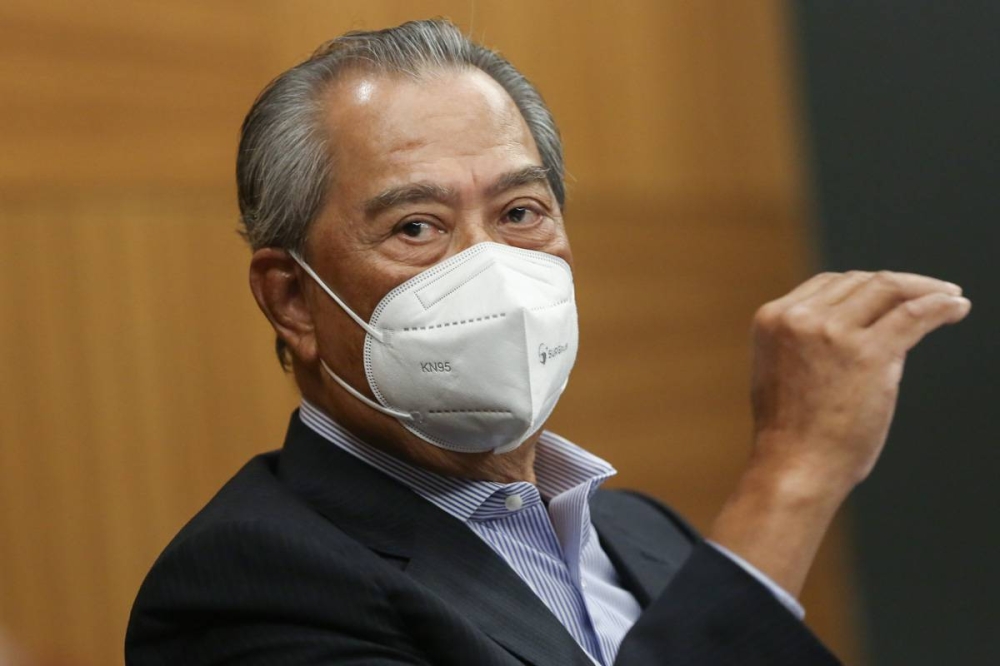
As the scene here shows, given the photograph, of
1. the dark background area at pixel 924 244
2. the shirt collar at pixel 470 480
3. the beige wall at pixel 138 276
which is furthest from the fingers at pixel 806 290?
the dark background area at pixel 924 244

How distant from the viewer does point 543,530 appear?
1.78 meters

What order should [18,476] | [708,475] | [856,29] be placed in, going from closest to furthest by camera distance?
1. [18,476]
2. [708,475]
3. [856,29]

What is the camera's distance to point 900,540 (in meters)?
5.01

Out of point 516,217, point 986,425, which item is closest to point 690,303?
point 986,425

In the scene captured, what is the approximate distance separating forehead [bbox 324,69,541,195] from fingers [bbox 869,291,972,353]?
23.7 inches

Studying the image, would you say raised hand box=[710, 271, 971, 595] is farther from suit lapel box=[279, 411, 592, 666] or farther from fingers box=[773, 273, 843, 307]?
suit lapel box=[279, 411, 592, 666]

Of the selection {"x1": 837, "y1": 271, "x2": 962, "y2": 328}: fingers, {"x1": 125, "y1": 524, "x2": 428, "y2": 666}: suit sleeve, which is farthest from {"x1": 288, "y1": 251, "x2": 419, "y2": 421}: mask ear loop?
{"x1": 837, "y1": 271, "x2": 962, "y2": 328}: fingers

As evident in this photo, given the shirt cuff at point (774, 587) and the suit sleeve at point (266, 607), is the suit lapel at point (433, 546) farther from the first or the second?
the shirt cuff at point (774, 587)

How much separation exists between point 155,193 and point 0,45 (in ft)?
1.72

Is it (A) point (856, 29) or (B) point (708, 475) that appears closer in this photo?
(B) point (708, 475)

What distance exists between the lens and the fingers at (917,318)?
145cm

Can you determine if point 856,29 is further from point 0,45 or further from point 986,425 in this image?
point 0,45

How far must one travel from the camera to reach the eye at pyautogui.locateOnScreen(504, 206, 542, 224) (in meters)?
1.84

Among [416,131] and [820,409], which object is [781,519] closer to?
[820,409]
